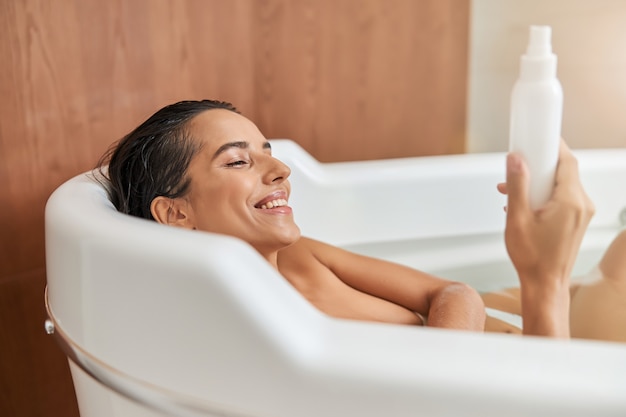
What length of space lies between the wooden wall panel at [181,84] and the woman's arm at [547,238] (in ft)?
2.86

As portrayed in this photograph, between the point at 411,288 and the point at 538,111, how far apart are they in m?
0.58

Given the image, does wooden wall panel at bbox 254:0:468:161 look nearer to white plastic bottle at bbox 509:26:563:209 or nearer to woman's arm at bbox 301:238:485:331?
woman's arm at bbox 301:238:485:331

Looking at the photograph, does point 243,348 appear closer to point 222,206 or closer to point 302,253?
point 222,206

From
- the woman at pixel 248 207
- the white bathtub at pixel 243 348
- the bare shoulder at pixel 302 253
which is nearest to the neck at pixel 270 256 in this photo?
the woman at pixel 248 207

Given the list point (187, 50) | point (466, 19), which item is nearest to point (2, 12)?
point (187, 50)

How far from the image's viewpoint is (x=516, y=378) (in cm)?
77

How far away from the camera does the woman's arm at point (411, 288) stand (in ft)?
4.26

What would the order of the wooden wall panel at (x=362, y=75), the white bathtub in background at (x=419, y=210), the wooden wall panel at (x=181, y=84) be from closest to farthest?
1. the wooden wall panel at (x=181, y=84)
2. the white bathtub in background at (x=419, y=210)
3. the wooden wall panel at (x=362, y=75)

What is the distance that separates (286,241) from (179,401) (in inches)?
15.7

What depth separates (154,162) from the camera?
127 centimetres

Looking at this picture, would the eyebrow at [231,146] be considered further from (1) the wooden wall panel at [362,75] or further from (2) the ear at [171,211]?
(1) the wooden wall panel at [362,75]

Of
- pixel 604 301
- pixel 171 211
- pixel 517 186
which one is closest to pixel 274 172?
pixel 171 211

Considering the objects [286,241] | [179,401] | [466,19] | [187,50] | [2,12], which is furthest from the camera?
[466,19]

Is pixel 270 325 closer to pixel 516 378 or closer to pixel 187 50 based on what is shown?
pixel 516 378
